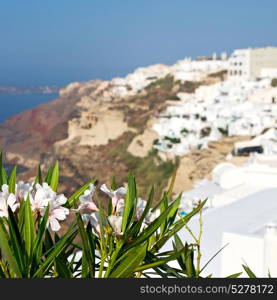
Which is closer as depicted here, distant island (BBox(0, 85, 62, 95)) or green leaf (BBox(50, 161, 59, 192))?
green leaf (BBox(50, 161, 59, 192))

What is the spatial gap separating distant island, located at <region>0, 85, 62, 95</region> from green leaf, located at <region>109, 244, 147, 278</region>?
357ft

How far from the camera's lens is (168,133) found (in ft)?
88.6

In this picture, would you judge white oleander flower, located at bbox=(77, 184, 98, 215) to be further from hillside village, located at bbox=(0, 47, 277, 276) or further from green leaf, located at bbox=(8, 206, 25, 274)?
hillside village, located at bbox=(0, 47, 277, 276)

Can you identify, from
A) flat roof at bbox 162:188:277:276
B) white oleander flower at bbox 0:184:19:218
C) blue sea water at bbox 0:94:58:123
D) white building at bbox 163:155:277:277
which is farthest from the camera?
blue sea water at bbox 0:94:58:123

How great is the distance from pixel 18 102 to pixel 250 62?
76.0m

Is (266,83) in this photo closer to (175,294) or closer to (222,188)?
(222,188)

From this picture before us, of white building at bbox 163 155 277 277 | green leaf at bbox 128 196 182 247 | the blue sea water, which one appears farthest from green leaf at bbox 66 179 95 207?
the blue sea water

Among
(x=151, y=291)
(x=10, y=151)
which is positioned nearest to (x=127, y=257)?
(x=151, y=291)

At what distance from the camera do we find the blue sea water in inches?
4013

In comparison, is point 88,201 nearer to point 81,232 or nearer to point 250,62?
point 81,232

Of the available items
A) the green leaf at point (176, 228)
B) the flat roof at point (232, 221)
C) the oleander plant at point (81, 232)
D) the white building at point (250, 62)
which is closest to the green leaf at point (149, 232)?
the oleander plant at point (81, 232)

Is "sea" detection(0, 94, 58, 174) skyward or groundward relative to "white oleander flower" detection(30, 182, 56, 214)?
skyward

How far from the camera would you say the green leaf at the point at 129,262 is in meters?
1.08

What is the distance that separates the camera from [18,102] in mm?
112438
